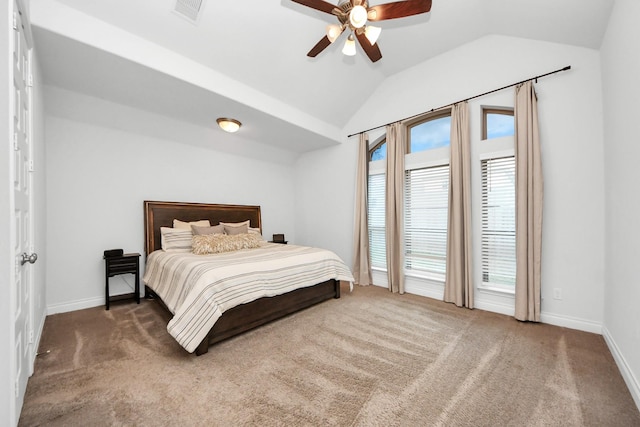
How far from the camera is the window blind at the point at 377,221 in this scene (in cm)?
435

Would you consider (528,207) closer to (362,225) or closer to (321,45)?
(362,225)

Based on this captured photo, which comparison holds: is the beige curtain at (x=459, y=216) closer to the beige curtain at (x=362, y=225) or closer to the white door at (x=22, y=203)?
the beige curtain at (x=362, y=225)

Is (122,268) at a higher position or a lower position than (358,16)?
lower

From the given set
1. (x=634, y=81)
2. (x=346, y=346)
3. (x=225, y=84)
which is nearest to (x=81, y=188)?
(x=225, y=84)

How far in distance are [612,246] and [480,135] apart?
1.70m

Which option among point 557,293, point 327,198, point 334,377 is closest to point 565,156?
point 557,293

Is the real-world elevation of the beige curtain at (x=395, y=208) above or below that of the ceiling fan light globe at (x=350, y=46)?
below

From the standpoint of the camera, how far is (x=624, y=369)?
71.9 inches

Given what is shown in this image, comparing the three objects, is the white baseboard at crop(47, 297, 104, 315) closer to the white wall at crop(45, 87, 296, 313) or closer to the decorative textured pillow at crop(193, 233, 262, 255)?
the white wall at crop(45, 87, 296, 313)

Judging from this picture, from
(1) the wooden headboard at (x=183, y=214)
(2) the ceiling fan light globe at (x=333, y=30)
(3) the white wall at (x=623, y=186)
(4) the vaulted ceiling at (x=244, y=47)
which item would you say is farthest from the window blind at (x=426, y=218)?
(1) the wooden headboard at (x=183, y=214)

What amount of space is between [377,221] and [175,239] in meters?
3.15

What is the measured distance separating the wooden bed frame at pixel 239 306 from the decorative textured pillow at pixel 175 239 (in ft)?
0.70

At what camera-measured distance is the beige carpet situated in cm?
150

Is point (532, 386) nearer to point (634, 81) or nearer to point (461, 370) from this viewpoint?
point (461, 370)
